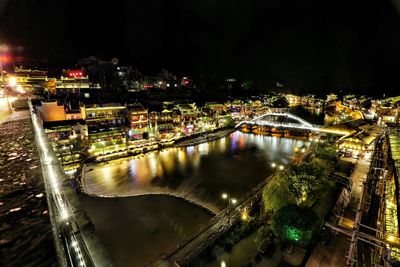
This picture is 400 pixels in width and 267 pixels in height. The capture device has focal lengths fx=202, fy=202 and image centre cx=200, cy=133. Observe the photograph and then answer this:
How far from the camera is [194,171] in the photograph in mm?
25312

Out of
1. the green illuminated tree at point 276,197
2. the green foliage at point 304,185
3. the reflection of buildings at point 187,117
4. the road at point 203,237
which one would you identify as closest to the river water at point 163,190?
the road at point 203,237

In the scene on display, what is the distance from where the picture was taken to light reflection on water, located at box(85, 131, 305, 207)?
2072cm

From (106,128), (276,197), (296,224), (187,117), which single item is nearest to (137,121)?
(106,128)

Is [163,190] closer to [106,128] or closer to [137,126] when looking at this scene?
[137,126]

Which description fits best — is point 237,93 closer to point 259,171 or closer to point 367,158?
point 259,171

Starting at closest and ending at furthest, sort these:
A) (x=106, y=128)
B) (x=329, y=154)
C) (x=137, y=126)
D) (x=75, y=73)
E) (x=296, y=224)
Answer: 1. (x=296, y=224)
2. (x=329, y=154)
3. (x=106, y=128)
4. (x=137, y=126)
5. (x=75, y=73)

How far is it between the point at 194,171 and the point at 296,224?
1680 cm

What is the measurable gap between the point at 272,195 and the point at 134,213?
1143cm

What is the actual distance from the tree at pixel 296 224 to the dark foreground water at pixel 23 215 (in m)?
10.1

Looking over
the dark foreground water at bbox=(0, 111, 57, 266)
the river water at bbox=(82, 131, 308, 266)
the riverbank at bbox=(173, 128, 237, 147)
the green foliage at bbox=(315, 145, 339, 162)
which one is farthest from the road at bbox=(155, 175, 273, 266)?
the riverbank at bbox=(173, 128, 237, 147)

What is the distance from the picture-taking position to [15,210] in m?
1.71

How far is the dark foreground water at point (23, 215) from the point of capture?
1201 millimetres

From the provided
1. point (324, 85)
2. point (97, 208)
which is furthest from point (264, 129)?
point (324, 85)

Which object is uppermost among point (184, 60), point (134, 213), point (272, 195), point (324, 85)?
point (184, 60)
